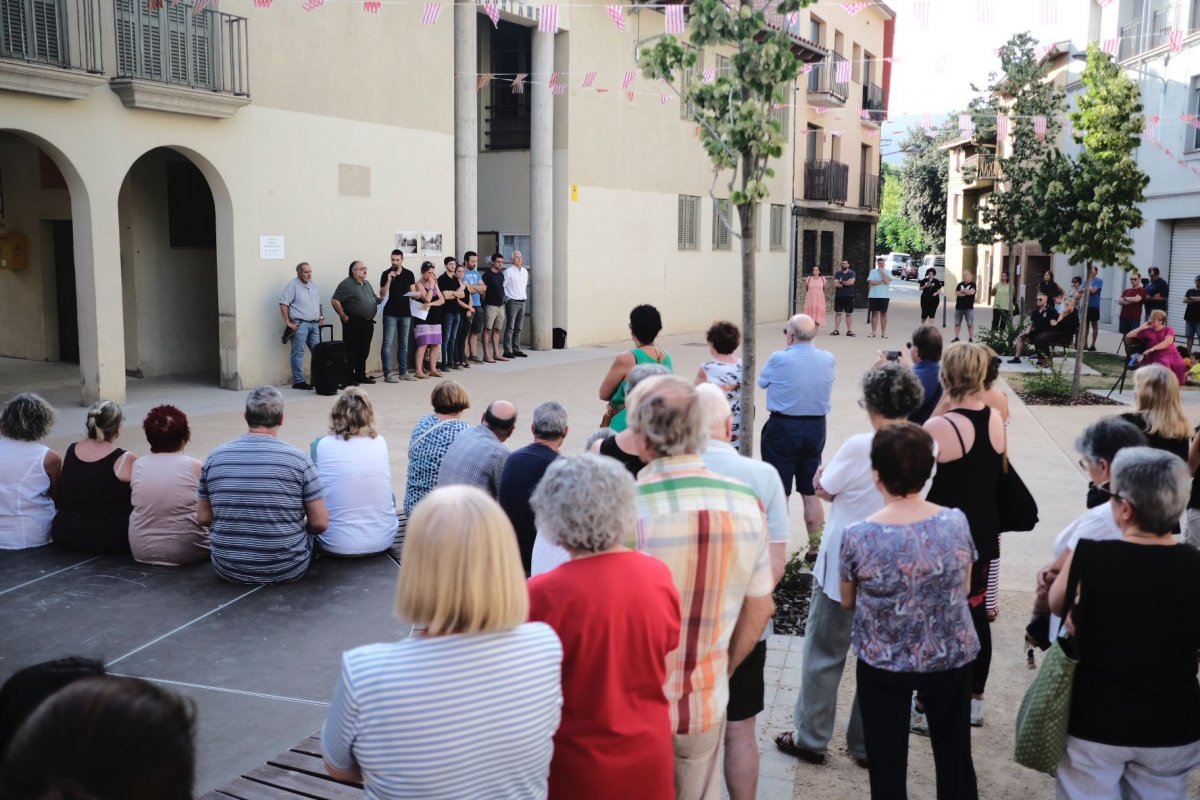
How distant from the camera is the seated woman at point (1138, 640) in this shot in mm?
3012

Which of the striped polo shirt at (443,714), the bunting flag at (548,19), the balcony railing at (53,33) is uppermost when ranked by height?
the bunting flag at (548,19)

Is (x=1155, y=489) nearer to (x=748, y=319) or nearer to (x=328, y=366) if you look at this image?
(x=748, y=319)

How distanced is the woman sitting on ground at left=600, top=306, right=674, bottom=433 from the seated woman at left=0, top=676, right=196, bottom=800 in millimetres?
4510

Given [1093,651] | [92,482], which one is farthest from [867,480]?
[92,482]

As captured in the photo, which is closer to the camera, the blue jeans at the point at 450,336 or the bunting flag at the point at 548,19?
the blue jeans at the point at 450,336

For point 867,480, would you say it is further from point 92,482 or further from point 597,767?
point 92,482

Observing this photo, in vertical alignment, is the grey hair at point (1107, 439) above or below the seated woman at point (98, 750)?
above

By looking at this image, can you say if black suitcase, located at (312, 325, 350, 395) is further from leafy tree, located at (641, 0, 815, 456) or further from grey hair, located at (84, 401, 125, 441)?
leafy tree, located at (641, 0, 815, 456)

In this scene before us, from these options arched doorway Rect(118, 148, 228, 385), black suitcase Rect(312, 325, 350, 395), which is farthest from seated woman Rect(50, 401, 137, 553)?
arched doorway Rect(118, 148, 228, 385)

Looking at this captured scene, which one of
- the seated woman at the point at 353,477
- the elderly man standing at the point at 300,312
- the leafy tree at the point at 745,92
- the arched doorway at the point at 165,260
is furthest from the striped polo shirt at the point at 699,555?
the arched doorway at the point at 165,260

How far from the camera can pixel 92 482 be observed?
20.0 feet

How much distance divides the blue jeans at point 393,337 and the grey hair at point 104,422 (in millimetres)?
8948

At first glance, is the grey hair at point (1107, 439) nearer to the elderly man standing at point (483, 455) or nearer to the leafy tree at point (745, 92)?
the leafy tree at point (745, 92)

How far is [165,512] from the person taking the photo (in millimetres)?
5957
